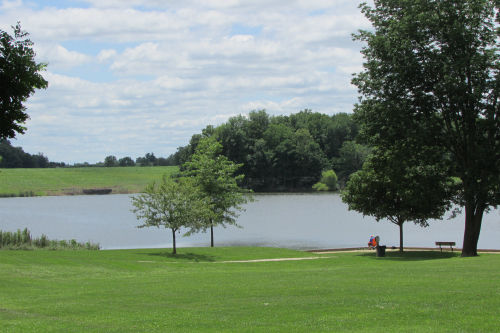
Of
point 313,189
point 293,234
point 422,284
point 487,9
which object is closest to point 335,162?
point 313,189

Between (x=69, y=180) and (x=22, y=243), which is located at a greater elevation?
(x=69, y=180)

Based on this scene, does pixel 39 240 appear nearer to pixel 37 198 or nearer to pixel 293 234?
pixel 293 234

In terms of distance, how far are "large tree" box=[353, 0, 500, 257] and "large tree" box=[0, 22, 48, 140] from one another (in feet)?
65.7

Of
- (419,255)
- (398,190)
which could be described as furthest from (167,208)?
(419,255)

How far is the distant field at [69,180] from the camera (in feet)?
334

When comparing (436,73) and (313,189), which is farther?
(313,189)

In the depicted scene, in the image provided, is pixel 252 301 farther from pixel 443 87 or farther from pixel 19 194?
pixel 19 194

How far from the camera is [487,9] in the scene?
2461 centimetres

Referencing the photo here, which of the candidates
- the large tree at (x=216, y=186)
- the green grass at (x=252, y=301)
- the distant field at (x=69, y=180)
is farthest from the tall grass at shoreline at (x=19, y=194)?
the green grass at (x=252, y=301)

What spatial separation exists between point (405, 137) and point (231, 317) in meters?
17.9

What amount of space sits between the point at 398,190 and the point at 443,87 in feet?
20.4

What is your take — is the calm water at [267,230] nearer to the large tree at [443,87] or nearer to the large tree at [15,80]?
the large tree at [443,87]

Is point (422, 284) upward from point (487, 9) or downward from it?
downward

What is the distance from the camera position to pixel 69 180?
111 metres
